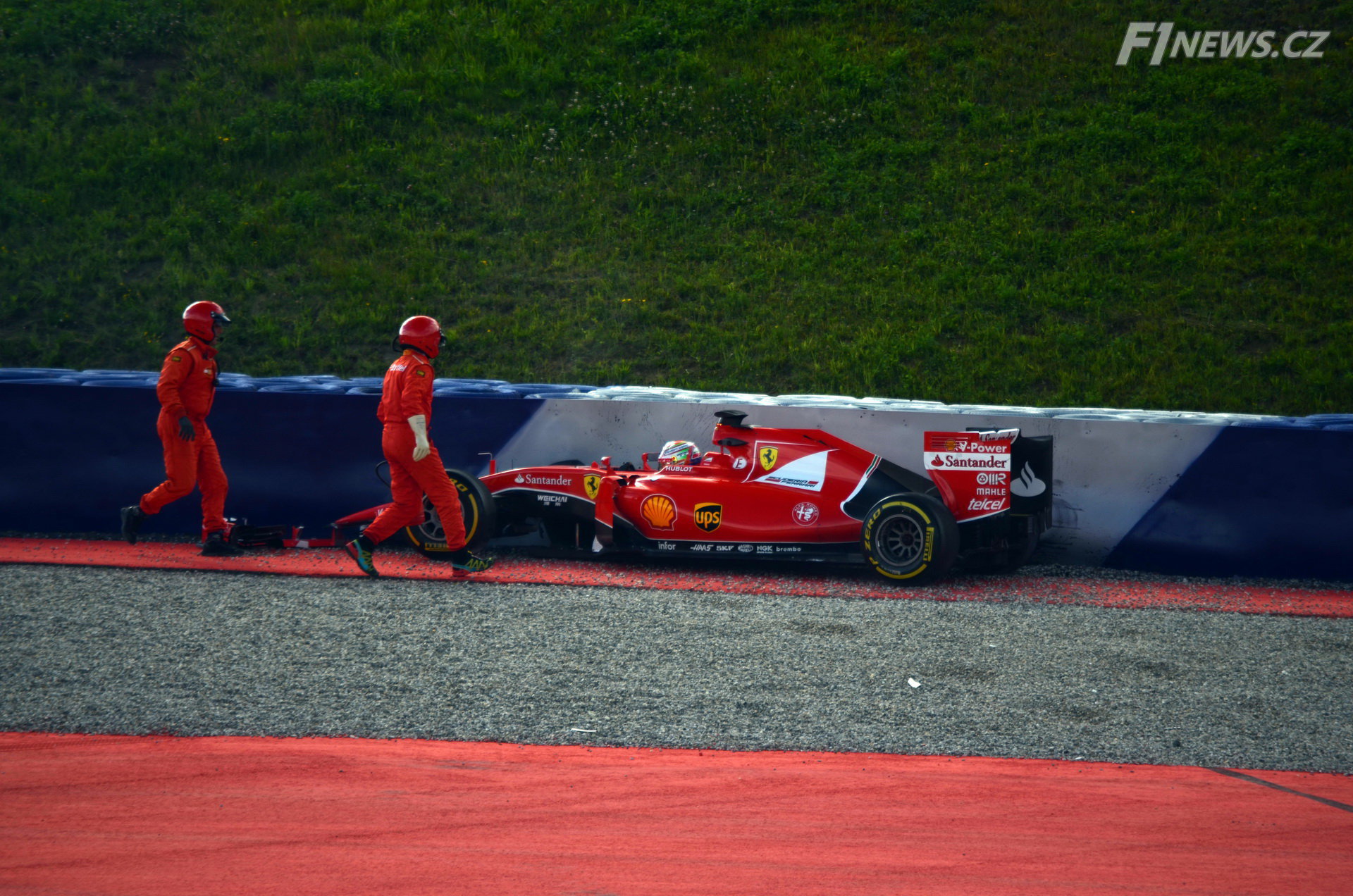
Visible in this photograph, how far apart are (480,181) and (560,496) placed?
9.57 m

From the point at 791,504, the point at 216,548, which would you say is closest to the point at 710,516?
the point at 791,504

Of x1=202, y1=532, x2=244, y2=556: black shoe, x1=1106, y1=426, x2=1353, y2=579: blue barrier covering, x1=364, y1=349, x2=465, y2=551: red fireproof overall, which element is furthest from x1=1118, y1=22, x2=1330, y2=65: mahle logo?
x1=202, y1=532, x2=244, y2=556: black shoe

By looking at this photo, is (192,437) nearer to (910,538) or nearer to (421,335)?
(421,335)

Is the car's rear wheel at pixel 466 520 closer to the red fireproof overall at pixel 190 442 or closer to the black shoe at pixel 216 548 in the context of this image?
the black shoe at pixel 216 548

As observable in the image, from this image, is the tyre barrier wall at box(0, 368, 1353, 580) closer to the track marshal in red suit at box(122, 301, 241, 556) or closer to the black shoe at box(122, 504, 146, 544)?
the track marshal in red suit at box(122, 301, 241, 556)

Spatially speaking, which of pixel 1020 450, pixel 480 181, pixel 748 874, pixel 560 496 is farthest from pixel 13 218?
pixel 748 874

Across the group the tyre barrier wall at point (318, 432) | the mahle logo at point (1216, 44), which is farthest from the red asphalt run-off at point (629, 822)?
the mahle logo at point (1216, 44)

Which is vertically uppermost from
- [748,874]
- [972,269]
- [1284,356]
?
[972,269]

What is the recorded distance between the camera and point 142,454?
9328mm

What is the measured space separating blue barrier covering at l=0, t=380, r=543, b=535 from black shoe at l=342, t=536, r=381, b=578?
136cm

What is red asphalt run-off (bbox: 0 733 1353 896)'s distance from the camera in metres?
3.64

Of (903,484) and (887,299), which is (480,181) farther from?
(903,484)

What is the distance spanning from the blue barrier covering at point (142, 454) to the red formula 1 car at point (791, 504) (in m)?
0.77

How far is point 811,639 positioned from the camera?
624 cm
